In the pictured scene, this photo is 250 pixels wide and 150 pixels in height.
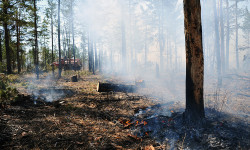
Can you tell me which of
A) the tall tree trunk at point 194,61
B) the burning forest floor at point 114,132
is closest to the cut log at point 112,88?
the burning forest floor at point 114,132

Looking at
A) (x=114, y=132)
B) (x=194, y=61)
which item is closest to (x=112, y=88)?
(x=114, y=132)

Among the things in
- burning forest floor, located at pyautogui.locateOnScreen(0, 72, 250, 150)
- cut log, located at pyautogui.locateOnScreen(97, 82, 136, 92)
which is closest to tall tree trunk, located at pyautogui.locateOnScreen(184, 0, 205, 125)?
burning forest floor, located at pyautogui.locateOnScreen(0, 72, 250, 150)

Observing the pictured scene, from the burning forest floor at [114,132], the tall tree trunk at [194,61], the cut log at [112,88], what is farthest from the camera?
the cut log at [112,88]

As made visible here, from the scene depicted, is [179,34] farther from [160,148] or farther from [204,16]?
[160,148]

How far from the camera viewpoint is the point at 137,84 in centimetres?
921

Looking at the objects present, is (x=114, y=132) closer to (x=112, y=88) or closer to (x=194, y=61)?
(x=194, y=61)

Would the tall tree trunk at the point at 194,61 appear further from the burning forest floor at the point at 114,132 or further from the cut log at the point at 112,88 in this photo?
the cut log at the point at 112,88

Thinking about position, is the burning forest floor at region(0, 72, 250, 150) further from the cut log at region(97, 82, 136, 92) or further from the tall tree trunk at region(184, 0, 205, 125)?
the cut log at region(97, 82, 136, 92)

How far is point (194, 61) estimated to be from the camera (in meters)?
3.21

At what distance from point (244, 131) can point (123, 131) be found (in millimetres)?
2571

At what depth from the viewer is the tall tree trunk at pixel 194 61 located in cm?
314

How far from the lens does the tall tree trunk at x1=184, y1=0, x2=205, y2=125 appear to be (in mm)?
3143

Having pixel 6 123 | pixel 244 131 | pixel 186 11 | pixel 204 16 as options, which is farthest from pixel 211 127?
pixel 204 16

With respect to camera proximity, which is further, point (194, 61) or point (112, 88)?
point (112, 88)
